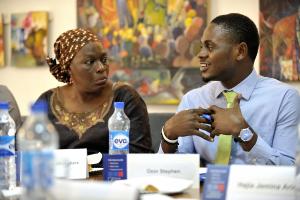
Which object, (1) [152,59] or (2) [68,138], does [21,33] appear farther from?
(2) [68,138]

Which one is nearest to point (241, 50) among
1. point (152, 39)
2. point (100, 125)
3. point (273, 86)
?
point (273, 86)

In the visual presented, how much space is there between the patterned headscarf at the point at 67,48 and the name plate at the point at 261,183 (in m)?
1.50

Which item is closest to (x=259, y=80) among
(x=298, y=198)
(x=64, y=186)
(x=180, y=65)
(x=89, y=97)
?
(x=89, y=97)

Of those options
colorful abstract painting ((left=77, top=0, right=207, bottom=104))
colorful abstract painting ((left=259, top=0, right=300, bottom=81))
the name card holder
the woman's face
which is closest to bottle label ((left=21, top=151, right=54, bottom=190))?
the name card holder

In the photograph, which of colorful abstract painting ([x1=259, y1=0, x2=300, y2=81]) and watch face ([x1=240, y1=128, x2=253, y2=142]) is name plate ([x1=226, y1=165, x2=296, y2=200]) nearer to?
watch face ([x1=240, y1=128, x2=253, y2=142])

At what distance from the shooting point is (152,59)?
13.2ft

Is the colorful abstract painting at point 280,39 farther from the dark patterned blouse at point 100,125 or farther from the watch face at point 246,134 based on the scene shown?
the watch face at point 246,134

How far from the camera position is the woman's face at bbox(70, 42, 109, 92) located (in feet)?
8.48

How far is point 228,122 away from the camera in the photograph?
6.44 ft

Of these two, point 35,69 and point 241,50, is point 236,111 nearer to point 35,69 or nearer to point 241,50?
point 241,50

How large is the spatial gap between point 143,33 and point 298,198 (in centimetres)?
303

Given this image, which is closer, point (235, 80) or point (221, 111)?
point (221, 111)

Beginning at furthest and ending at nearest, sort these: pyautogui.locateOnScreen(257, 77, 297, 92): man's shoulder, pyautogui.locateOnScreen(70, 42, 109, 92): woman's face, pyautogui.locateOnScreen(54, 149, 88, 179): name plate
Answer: pyautogui.locateOnScreen(70, 42, 109, 92): woman's face
pyautogui.locateOnScreen(257, 77, 297, 92): man's shoulder
pyautogui.locateOnScreen(54, 149, 88, 179): name plate

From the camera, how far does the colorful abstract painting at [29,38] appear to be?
444 cm
